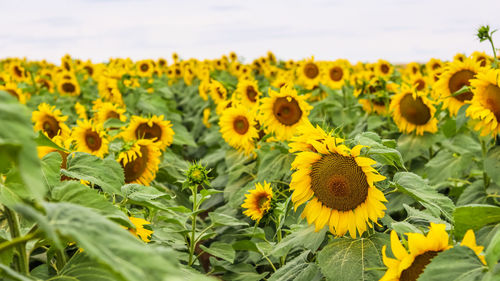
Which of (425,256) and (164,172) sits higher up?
(425,256)

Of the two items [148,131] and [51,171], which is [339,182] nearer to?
[51,171]

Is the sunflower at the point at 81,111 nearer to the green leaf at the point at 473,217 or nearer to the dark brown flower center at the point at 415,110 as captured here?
the dark brown flower center at the point at 415,110

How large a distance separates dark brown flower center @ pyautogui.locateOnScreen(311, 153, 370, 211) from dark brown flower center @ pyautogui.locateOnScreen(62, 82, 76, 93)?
19.6ft

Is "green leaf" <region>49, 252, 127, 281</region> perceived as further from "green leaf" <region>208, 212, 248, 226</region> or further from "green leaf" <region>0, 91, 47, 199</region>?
"green leaf" <region>208, 212, 248, 226</region>

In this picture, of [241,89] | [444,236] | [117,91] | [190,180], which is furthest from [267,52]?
[444,236]

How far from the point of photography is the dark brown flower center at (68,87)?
720 centimetres

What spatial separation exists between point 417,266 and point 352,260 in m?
0.40

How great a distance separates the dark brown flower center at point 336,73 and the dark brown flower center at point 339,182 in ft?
16.8

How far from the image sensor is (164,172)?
3729mm

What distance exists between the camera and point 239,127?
3910 millimetres

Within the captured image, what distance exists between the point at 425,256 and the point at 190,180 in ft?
4.52

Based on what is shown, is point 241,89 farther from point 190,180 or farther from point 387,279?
point 387,279

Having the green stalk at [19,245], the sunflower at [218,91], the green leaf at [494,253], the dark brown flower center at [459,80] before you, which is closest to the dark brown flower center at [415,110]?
the dark brown flower center at [459,80]

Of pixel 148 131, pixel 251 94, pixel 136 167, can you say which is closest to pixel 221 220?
pixel 136 167
